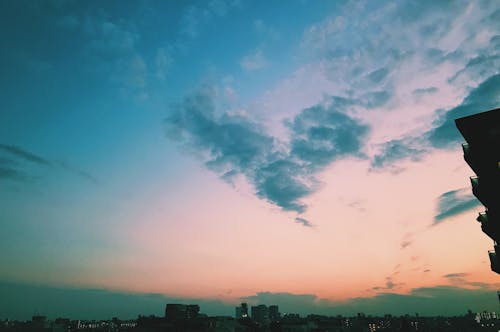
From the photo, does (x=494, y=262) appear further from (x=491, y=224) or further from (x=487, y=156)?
(x=487, y=156)

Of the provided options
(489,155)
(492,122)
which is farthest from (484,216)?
(492,122)

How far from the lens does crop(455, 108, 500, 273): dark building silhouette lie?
2950 cm

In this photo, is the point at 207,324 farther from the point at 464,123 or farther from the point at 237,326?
the point at 464,123

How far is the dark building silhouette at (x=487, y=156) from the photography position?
29500 mm

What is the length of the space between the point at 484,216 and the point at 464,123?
9.68 meters

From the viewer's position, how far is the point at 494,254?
1275 inches

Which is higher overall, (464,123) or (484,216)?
(464,123)

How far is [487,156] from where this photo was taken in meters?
29.8

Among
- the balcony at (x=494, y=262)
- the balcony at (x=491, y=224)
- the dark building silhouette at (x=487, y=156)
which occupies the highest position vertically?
the dark building silhouette at (x=487, y=156)

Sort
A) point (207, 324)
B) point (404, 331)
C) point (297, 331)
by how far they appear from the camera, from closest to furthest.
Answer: point (404, 331) < point (207, 324) < point (297, 331)

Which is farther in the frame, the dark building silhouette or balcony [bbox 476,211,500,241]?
balcony [bbox 476,211,500,241]

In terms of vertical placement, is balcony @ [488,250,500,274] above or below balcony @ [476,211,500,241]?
below

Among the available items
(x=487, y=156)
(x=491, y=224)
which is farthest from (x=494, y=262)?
(x=487, y=156)

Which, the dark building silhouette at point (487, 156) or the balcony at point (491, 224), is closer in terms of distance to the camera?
the dark building silhouette at point (487, 156)
